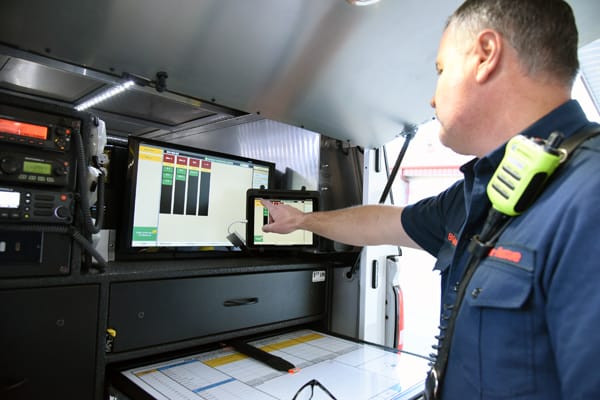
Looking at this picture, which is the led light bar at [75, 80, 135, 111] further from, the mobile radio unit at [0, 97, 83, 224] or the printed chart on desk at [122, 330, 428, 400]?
the printed chart on desk at [122, 330, 428, 400]

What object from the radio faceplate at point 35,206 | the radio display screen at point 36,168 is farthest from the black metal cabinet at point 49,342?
the radio display screen at point 36,168

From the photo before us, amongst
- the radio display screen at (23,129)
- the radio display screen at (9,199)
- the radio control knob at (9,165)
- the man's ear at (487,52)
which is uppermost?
the man's ear at (487,52)

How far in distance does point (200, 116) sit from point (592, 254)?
64.7 inches

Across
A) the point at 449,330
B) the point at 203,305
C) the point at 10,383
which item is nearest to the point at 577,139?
the point at 449,330

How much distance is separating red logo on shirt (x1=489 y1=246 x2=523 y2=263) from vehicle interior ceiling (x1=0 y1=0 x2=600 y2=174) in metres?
0.62

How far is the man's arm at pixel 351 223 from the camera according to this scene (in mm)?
1269

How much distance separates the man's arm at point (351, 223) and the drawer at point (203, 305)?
0.22 metres

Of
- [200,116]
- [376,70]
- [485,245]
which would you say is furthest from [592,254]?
[200,116]

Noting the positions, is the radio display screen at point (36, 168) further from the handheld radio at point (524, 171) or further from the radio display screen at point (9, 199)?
the handheld radio at point (524, 171)

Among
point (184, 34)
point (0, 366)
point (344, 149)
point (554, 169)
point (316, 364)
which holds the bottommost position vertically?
point (316, 364)

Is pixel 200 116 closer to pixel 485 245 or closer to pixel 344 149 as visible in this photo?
pixel 344 149

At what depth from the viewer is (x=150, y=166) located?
53.7 inches

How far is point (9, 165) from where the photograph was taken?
803 mm

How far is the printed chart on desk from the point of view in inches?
39.0
